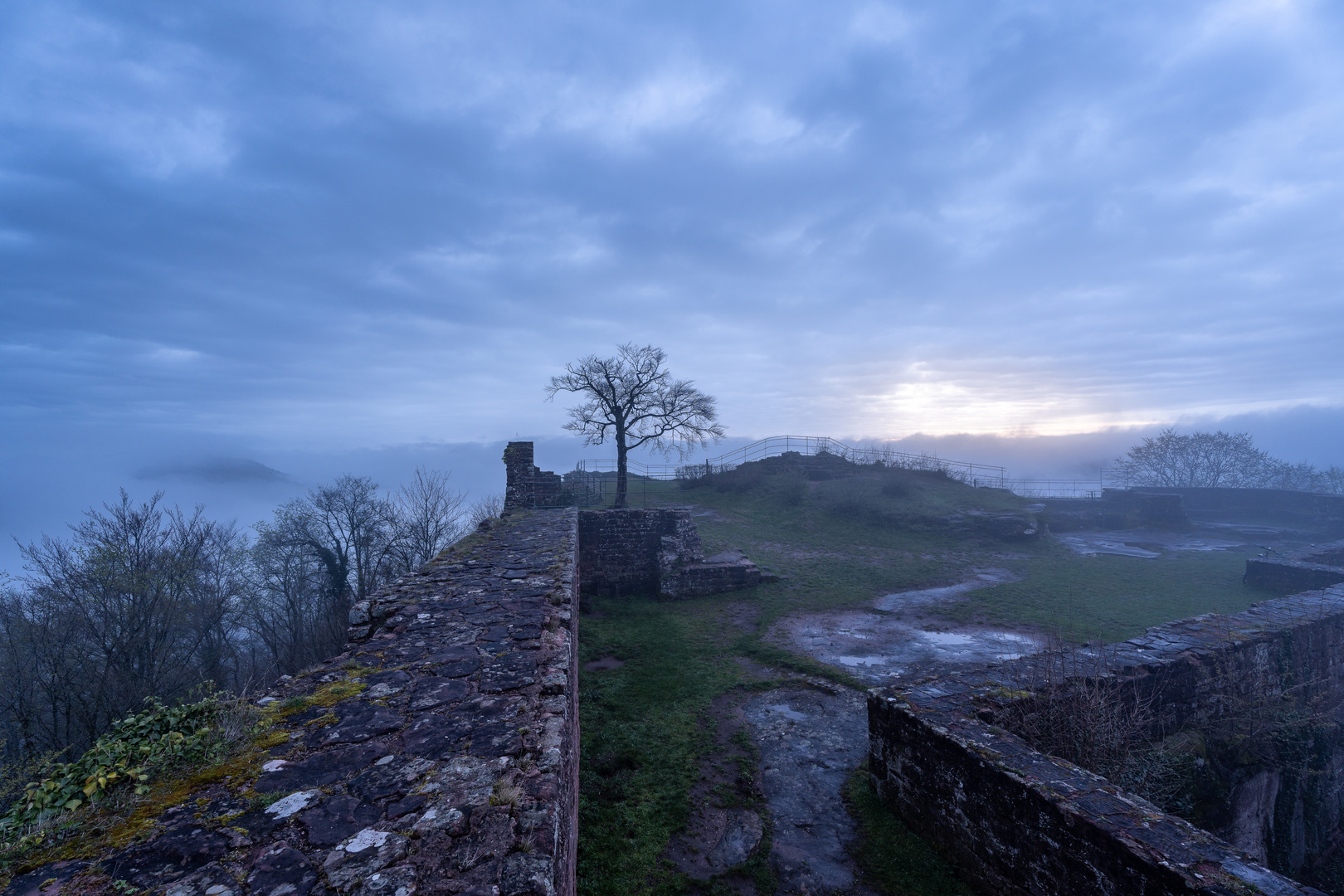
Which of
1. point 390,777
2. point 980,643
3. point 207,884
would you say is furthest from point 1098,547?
point 207,884

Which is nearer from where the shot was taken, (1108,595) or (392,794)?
(392,794)

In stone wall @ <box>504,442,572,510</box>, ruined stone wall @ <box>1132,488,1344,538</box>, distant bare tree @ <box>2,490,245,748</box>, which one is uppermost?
stone wall @ <box>504,442,572,510</box>

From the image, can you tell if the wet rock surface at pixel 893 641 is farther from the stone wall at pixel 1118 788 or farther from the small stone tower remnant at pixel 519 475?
the small stone tower remnant at pixel 519 475

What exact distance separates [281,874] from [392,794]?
51 cm

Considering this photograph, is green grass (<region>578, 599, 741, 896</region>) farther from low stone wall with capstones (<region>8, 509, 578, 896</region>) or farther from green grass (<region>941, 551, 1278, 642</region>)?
green grass (<region>941, 551, 1278, 642</region>)

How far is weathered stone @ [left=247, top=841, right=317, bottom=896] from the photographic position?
1.89 metres

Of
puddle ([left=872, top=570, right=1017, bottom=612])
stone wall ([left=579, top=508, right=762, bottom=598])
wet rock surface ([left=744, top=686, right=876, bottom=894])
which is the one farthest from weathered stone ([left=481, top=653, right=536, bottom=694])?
puddle ([left=872, top=570, right=1017, bottom=612])

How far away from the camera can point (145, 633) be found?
14.7m

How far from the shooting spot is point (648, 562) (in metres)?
14.1

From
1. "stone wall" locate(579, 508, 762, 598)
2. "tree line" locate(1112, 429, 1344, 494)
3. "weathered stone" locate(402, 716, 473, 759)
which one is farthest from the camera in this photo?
"tree line" locate(1112, 429, 1344, 494)

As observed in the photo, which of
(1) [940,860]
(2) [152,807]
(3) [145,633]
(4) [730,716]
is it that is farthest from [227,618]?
(1) [940,860]

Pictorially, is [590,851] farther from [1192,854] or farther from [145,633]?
[145,633]

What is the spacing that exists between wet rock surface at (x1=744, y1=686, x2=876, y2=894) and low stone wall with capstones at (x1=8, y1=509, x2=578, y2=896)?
7.80 ft

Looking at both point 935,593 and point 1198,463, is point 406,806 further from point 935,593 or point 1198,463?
point 1198,463
